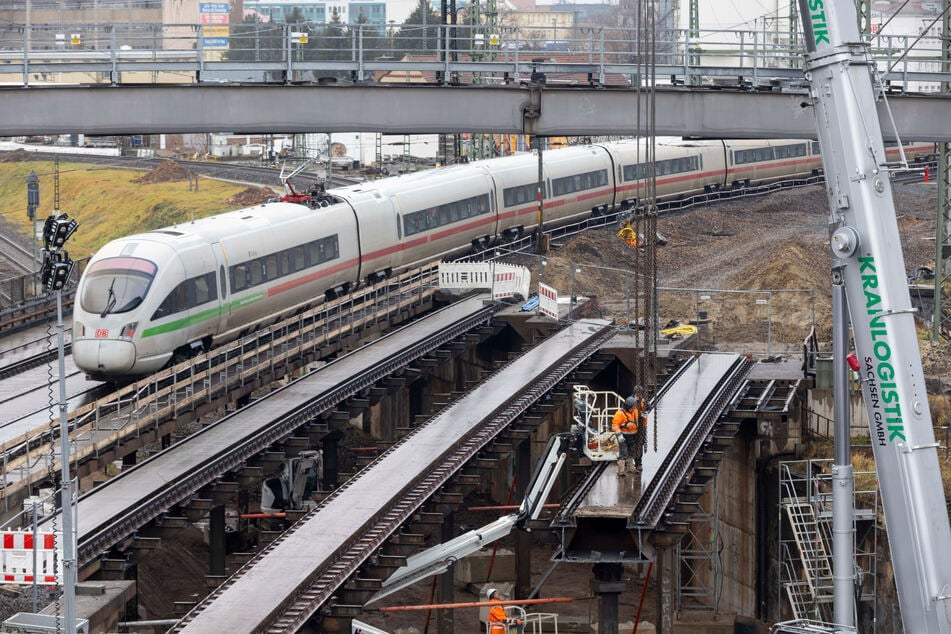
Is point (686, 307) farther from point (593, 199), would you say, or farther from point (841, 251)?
point (841, 251)

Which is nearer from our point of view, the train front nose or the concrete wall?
the train front nose

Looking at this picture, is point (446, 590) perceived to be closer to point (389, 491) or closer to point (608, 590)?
point (389, 491)

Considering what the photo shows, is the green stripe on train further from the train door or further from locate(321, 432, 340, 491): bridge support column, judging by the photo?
locate(321, 432, 340, 491): bridge support column

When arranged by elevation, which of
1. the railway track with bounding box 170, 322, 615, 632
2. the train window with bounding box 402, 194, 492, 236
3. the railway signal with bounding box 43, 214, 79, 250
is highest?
the railway signal with bounding box 43, 214, 79, 250

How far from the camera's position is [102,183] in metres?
91.1

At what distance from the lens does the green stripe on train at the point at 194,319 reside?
108ft

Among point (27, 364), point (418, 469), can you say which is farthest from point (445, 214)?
point (418, 469)

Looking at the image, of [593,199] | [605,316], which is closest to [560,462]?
[605,316]

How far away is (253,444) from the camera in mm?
30219

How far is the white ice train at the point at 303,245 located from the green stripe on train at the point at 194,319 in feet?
0.11

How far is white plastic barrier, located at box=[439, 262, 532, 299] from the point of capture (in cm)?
4447

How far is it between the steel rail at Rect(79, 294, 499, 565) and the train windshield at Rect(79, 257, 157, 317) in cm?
357

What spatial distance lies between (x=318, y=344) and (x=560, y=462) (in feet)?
45.9

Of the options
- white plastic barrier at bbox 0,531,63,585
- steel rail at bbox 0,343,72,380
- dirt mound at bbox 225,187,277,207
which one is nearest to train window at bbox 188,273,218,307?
steel rail at bbox 0,343,72,380
